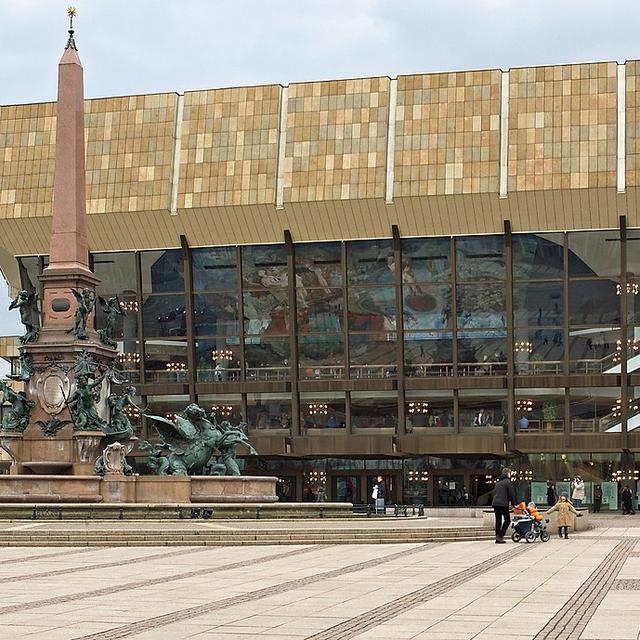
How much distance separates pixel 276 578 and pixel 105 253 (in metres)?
47.8

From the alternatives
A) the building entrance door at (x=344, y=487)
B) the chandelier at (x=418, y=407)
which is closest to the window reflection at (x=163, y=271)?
the building entrance door at (x=344, y=487)

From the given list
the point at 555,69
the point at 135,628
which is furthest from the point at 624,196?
the point at 135,628

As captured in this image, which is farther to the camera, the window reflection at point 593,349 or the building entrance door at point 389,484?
the building entrance door at point 389,484

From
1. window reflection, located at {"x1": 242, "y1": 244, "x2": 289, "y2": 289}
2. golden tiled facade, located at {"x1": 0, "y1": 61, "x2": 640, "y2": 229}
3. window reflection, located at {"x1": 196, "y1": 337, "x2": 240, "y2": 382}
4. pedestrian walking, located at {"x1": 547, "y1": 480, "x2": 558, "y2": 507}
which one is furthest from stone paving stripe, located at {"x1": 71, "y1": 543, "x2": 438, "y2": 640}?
window reflection, located at {"x1": 196, "y1": 337, "x2": 240, "y2": 382}

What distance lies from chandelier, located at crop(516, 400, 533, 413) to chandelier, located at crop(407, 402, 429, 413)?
4241 mm

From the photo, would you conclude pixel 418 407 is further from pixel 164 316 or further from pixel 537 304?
pixel 164 316

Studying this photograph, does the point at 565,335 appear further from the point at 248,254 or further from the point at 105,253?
the point at 105,253

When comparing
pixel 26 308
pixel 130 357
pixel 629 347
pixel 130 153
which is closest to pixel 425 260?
pixel 629 347

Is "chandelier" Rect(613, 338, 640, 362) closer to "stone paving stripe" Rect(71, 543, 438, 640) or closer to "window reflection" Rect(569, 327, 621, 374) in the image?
"window reflection" Rect(569, 327, 621, 374)

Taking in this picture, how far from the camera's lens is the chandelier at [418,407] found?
62.3 metres

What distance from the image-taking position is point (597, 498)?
6116 centimetres

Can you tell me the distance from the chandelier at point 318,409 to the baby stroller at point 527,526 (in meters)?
33.5

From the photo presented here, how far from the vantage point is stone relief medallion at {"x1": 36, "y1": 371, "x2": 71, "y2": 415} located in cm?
3747

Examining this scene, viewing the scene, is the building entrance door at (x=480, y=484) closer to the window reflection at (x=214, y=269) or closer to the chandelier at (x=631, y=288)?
the chandelier at (x=631, y=288)
